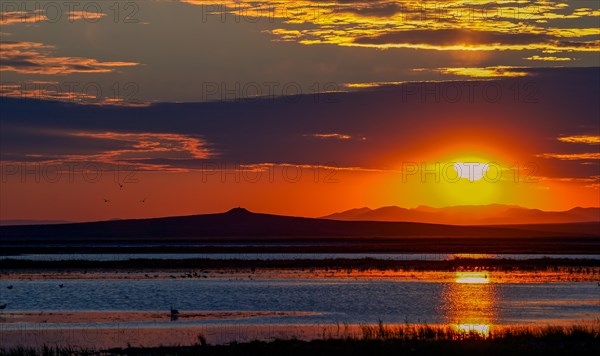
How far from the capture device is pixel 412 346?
27.8 m

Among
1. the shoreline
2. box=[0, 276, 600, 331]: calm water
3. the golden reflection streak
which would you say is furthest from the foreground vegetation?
the shoreline

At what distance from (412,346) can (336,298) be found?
19.4m

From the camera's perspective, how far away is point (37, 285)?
187ft

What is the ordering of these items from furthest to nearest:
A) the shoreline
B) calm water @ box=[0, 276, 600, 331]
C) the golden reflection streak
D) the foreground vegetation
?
the shoreline
calm water @ box=[0, 276, 600, 331]
the golden reflection streak
the foreground vegetation

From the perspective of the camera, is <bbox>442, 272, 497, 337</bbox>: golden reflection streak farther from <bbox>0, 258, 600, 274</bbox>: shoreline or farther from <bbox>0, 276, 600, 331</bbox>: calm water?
<bbox>0, 258, 600, 274</bbox>: shoreline

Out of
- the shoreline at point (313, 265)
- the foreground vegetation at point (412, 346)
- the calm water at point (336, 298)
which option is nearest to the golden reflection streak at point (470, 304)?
the calm water at point (336, 298)

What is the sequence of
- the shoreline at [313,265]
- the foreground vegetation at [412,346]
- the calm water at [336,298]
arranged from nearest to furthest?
the foreground vegetation at [412,346] → the calm water at [336,298] → the shoreline at [313,265]

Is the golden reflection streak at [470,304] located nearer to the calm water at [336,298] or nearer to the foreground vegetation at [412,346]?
the calm water at [336,298]

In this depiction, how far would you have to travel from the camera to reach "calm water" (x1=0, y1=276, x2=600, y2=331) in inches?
1571

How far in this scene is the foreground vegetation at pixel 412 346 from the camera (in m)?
26.8

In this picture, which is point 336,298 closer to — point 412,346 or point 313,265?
point 412,346

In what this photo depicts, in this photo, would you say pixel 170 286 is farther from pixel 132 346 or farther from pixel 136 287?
pixel 132 346

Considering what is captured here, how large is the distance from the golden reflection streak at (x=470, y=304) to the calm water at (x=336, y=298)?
45mm

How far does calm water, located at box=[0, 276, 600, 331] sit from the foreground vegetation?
281 inches
